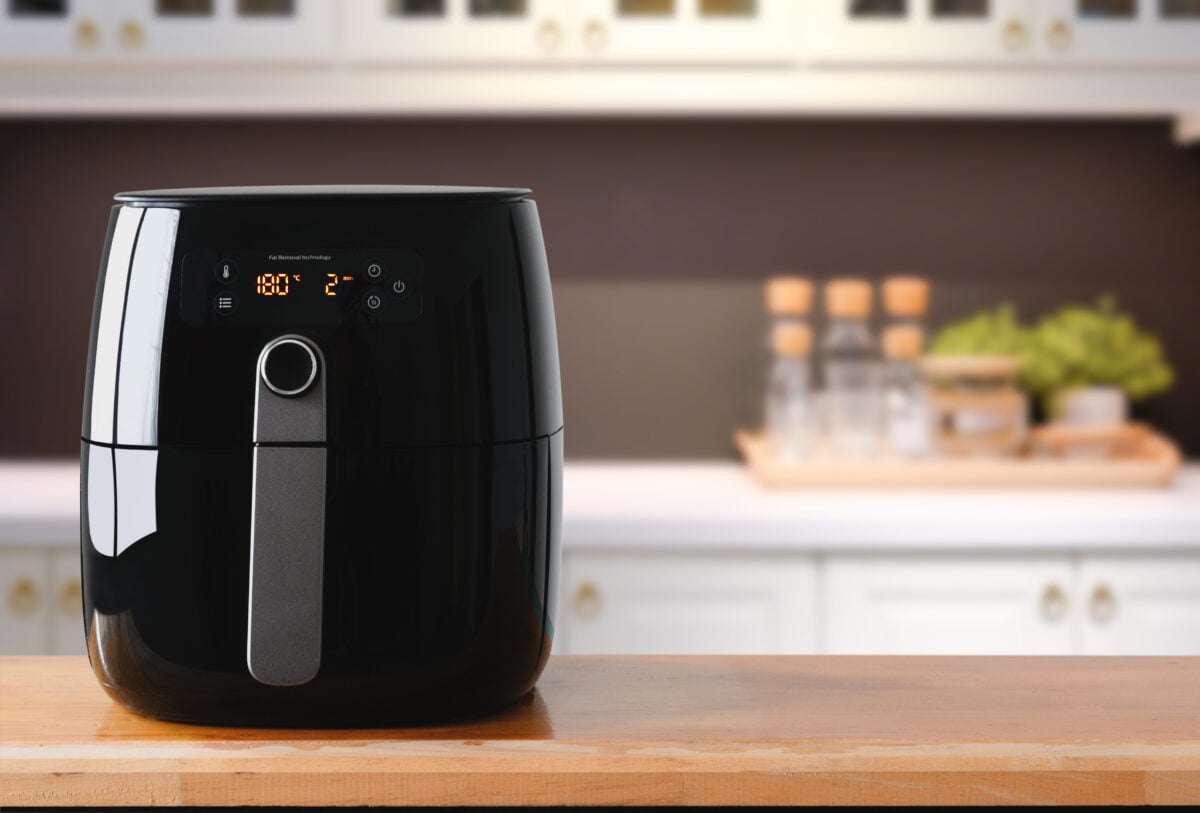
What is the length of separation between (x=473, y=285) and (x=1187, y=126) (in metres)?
2.14

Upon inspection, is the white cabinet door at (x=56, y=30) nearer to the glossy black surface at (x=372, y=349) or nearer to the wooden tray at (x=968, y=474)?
the wooden tray at (x=968, y=474)

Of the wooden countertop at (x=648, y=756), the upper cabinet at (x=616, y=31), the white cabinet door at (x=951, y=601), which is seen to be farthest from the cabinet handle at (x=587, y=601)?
the wooden countertop at (x=648, y=756)

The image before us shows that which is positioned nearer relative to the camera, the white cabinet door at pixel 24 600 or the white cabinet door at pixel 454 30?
the white cabinet door at pixel 24 600

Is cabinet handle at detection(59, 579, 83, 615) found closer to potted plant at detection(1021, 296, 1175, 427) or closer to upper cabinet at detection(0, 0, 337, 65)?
upper cabinet at detection(0, 0, 337, 65)

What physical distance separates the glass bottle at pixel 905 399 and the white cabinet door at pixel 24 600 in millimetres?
1302

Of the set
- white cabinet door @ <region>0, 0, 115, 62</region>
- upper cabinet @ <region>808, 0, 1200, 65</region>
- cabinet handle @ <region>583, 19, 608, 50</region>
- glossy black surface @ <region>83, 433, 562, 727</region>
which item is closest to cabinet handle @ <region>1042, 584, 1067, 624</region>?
upper cabinet @ <region>808, 0, 1200, 65</region>

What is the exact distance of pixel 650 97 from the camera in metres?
2.18

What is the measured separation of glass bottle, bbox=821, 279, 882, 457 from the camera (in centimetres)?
229

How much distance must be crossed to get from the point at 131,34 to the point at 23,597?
33.9 inches

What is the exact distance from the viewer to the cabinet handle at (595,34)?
7.13ft

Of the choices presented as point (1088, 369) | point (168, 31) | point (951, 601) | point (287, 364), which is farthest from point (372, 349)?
point (1088, 369)

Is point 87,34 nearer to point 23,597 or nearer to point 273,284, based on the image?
point 23,597

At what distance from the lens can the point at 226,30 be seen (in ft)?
7.13

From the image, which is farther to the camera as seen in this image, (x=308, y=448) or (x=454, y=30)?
(x=454, y=30)
